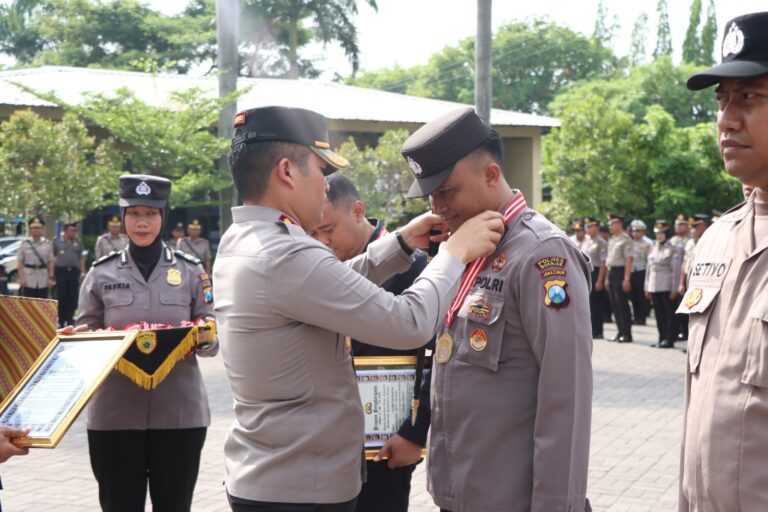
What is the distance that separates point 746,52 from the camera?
2.29m

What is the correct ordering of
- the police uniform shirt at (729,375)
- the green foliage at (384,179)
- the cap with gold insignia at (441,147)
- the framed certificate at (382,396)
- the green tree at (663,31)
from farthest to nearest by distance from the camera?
the green tree at (663,31), the green foliage at (384,179), the framed certificate at (382,396), the cap with gold insignia at (441,147), the police uniform shirt at (729,375)

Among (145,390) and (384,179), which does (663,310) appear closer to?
(384,179)

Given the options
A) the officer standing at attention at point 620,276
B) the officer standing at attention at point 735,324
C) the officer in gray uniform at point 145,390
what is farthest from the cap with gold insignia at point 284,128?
the officer standing at attention at point 620,276

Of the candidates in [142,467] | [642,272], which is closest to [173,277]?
[142,467]

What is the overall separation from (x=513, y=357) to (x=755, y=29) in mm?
1100

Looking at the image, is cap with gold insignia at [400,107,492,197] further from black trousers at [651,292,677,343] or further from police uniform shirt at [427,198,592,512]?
black trousers at [651,292,677,343]

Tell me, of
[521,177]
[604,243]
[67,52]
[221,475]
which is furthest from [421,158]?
[67,52]

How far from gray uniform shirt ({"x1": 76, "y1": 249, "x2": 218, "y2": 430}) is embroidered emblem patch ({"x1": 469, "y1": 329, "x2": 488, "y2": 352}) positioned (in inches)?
81.2

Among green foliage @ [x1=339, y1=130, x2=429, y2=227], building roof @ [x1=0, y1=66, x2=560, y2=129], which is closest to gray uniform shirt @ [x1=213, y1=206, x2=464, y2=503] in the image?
green foliage @ [x1=339, y1=130, x2=429, y2=227]

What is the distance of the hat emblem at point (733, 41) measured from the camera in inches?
90.8

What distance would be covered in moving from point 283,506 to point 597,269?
15148 mm

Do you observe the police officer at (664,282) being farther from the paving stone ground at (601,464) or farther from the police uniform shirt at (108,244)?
the police uniform shirt at (108,244)

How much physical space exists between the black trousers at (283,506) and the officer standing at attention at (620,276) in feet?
42.1

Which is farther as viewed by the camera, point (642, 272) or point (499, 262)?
point (642, 272)
